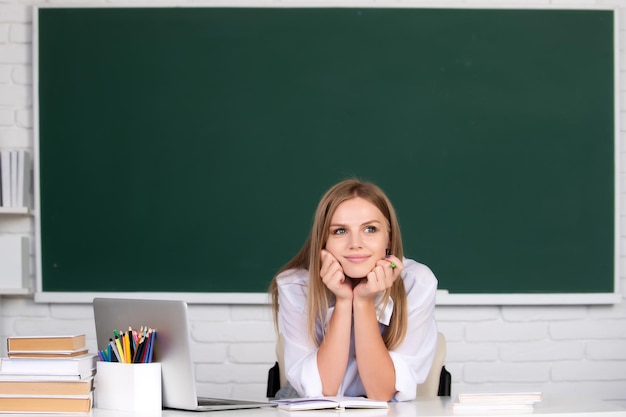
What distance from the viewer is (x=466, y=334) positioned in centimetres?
362

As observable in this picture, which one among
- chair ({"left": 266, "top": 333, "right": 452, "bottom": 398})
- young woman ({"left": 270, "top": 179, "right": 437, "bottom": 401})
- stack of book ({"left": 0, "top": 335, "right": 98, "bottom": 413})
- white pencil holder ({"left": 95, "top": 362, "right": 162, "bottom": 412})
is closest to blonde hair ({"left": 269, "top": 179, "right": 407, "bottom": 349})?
young woman ({"left": 270, "top": 179, "right": 437, "bottom": 401})

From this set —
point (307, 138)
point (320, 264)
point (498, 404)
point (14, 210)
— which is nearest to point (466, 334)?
point (307, 138)

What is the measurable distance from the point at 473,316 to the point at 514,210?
47 cm

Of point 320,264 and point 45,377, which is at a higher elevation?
point 320,264

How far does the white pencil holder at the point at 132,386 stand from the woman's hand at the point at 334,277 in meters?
0.53

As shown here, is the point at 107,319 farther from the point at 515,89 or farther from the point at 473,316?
the point at 515,89

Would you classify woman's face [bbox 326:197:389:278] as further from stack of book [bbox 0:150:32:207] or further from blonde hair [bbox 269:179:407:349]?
stack of book [bbox 0:150:32:207]

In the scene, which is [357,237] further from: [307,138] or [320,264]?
[307,138]

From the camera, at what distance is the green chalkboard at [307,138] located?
11.8ft

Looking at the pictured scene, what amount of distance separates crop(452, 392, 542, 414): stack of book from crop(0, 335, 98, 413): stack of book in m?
0.82

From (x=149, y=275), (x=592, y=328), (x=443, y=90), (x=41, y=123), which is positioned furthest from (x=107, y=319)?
(x=592, y=328)

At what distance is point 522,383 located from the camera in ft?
A: 11.9

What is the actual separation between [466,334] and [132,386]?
1.97 meters

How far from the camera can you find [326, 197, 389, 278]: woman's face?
2.30 meters
